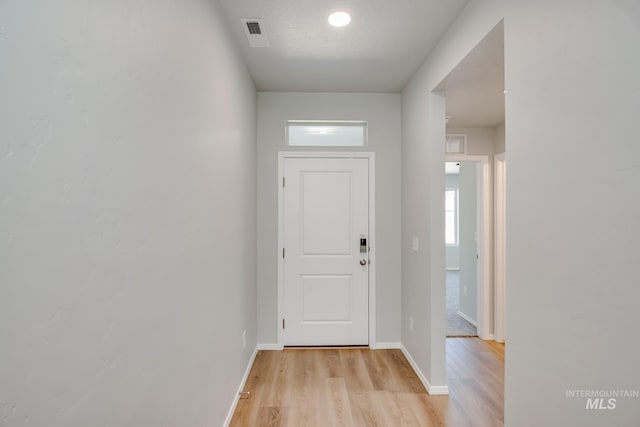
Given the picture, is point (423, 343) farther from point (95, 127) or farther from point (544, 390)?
point (95, 127)

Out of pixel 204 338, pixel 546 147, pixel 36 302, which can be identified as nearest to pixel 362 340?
pixel 204 338

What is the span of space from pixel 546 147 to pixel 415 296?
6.26 feet

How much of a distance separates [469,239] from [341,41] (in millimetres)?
3051

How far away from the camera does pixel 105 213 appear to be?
2.67ft

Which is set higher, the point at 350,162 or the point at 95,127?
the point at 350,162

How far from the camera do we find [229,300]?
2.15 meters

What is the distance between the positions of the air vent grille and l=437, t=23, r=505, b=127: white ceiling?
1347mm

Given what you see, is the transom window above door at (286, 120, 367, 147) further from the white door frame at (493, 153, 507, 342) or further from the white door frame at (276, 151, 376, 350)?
the white door frame at (493, 153, 507, 342)

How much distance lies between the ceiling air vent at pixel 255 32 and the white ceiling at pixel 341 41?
0.11 ft

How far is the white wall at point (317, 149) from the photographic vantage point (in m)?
3.29

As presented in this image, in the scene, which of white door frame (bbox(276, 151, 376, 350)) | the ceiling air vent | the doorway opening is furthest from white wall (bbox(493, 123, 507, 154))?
the ceiling air vent

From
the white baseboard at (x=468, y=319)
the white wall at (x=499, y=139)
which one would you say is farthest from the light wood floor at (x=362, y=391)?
the white wall at (x=499, y=139)

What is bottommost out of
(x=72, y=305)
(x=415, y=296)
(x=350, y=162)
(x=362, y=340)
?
(x=362, y=340)

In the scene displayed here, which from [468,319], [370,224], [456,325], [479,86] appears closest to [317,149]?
[370,224]
